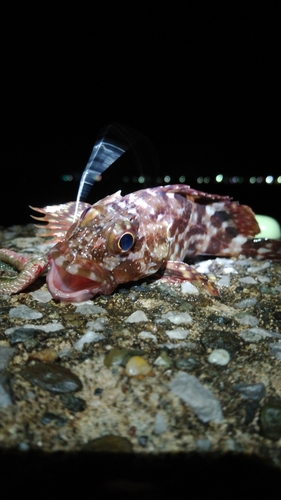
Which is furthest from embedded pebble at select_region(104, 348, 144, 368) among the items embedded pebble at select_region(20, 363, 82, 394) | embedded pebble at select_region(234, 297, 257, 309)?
embedded pebble at select_region(234, 297, 257, 309)

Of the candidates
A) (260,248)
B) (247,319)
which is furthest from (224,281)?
(260,248)

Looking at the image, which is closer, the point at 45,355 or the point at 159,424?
the point at 159,424

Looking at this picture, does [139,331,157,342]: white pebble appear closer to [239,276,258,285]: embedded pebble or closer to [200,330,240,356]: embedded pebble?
[200,330,240,356]: embedded pebble

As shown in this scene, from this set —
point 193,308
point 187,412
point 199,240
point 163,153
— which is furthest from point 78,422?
point 163,153

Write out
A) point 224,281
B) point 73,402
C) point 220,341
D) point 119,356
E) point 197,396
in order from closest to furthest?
point 73,402 < point 197,396 < point 119,356 < point 220,341 < point 224,281

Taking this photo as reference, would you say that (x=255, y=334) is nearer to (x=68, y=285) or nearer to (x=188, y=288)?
(x=188, y=288)

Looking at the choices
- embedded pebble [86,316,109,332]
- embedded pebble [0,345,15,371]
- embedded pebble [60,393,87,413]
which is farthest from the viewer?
embedded pebble [86,316,109,332]

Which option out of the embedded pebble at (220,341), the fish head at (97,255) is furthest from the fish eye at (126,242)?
the embedded pebble at (220,341)
